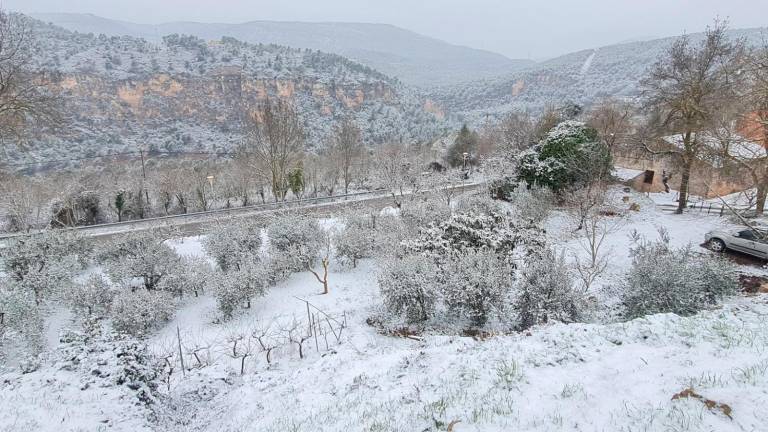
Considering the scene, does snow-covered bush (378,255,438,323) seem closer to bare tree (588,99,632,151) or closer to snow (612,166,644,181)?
snow (612,166,644,181)

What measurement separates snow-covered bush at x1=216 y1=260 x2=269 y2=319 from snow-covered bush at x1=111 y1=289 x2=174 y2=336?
4.78ft

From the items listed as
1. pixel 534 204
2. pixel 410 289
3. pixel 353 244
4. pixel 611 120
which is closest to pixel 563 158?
pixel 534 204

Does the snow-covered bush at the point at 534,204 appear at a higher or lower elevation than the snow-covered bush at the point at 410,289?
higher

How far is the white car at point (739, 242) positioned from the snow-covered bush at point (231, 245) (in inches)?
663

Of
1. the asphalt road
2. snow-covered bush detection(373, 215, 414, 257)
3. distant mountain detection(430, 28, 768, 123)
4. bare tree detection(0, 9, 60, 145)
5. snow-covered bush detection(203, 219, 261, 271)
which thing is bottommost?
the asphalt road

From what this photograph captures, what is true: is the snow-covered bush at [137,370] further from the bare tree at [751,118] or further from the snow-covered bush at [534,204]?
the bare tree at [751,118]

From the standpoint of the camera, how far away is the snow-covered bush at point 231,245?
13.1m

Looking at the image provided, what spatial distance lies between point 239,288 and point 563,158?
16933 mm

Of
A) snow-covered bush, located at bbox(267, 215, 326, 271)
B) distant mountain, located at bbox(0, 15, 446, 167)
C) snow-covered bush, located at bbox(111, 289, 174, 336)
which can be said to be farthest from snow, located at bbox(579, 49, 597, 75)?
snow-covered bush, located at bbox(111, 289, 174, 336)

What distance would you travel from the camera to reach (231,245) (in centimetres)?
1328

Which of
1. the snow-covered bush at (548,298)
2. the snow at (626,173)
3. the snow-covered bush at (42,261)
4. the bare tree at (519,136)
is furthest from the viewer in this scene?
the bare tree at (519,136)

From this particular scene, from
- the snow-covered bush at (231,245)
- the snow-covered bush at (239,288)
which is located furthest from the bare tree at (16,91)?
the snow-covered bush at (239,288)

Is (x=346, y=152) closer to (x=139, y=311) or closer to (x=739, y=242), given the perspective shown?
(x=139, y=311)

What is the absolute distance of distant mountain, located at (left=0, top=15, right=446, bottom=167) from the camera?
63500 mm
